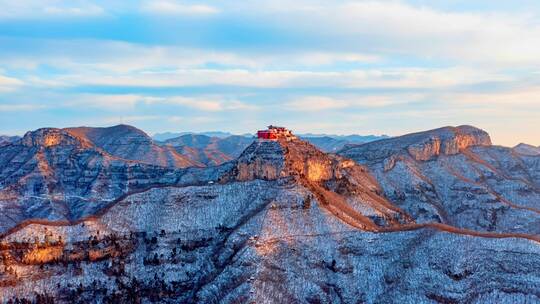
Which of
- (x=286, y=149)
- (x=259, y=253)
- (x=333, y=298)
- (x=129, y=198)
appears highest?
(x=286, y=149)

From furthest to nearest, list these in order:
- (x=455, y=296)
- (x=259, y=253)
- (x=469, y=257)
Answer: (x=259, y=253), (x=469, y=257), (x=455, y=296)

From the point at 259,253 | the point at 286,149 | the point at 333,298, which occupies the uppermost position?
the point at 286,149

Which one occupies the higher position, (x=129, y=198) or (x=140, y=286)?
(x=129, y=198)

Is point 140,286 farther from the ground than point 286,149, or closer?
closer

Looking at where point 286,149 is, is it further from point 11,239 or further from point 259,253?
point 11,239

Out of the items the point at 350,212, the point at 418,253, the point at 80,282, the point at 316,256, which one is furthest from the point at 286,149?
the point at 80,282

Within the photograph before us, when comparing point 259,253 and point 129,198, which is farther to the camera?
point 129,198

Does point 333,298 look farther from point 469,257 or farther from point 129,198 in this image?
point 129,198

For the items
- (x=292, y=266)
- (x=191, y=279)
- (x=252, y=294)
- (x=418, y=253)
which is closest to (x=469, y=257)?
(x=418, y=253)

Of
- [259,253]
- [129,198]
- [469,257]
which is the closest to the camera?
[469,257]
